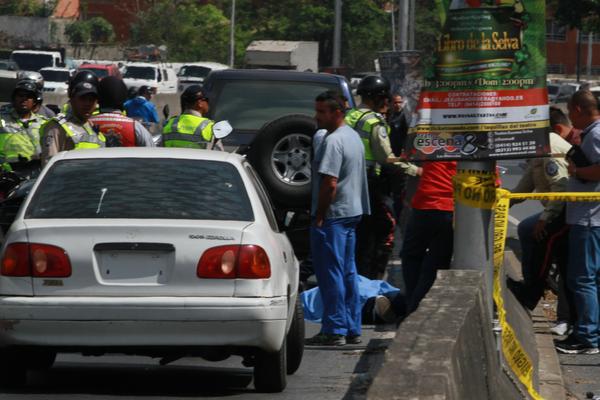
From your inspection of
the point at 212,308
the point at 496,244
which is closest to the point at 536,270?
the point at 496,244

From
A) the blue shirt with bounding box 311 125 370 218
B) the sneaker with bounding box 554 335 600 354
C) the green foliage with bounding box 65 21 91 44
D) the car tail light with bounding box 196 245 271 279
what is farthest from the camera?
the green foliage with bounding box 65 21 91 44

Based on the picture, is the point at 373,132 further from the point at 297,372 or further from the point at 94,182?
the point at 94,182

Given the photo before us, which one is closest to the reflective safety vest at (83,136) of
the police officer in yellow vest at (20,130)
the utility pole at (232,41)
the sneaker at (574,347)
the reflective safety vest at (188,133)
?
the reflective safety vest at (188,133)

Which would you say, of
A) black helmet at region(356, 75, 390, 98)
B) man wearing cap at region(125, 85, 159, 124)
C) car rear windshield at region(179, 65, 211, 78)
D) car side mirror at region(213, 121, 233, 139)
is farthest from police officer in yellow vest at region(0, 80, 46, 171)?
car rear windshield at region(179, 65, 211, 78)

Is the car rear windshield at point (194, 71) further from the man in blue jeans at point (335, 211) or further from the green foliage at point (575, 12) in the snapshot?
the man in blue jeans at point (335, 211)

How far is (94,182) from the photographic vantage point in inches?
320

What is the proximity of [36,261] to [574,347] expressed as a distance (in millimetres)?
4315

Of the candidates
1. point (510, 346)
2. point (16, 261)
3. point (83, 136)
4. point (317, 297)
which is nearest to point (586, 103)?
point (510, 346)

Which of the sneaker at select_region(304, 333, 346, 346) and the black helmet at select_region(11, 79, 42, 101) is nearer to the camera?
the sneaker at select_region(304, 333, 346, 346)

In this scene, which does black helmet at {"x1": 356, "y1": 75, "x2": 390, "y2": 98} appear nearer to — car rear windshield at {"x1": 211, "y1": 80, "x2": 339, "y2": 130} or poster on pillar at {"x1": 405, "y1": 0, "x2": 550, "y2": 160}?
car rear windshield at {"x1": 211, "y1": 80, "x2": 339, "y2": 130}

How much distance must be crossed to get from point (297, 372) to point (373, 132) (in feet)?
10.8

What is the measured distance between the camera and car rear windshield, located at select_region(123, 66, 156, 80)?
2209 inches

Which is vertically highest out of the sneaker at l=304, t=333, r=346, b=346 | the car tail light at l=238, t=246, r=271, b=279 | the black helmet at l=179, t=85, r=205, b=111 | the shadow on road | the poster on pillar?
the poster on pillar

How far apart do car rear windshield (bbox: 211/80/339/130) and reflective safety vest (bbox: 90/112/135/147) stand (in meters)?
3.17
